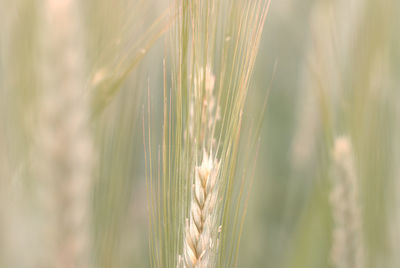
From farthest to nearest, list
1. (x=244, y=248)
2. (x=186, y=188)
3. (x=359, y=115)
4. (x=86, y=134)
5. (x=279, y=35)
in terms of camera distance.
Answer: (x=279, y=35)
(x=244, y=248)
(x=359, y=115)
(x=86, y=134)
(x=186, y=188)

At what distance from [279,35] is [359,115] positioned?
790 mm

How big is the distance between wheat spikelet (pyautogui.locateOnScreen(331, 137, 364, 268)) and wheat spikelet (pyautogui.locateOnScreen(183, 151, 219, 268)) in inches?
12.6

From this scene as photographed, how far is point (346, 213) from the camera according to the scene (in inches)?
35.0

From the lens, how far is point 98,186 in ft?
2.89

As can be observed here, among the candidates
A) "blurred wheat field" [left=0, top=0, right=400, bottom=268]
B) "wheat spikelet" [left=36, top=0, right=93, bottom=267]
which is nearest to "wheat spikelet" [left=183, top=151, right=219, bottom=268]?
"blurred wheat field" [left=0, top=0, right=400, bottom=268]

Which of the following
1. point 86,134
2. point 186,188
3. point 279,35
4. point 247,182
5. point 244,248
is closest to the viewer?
point 186,188

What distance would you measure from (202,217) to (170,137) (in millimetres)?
115

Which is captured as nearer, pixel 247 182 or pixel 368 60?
pixel 368 60

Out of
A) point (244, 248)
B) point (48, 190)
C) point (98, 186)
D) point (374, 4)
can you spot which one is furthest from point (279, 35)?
point (48, 190)

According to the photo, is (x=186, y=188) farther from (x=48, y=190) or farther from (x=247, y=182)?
(x=247, y=182)

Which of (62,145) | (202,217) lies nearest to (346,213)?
(202,217)

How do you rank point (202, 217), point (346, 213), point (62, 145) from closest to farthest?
point (202, 217) → point (62, 145) → point (346, 213)

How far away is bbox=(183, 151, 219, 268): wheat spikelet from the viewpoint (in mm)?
657

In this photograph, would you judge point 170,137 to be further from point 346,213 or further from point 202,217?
point 346,213
